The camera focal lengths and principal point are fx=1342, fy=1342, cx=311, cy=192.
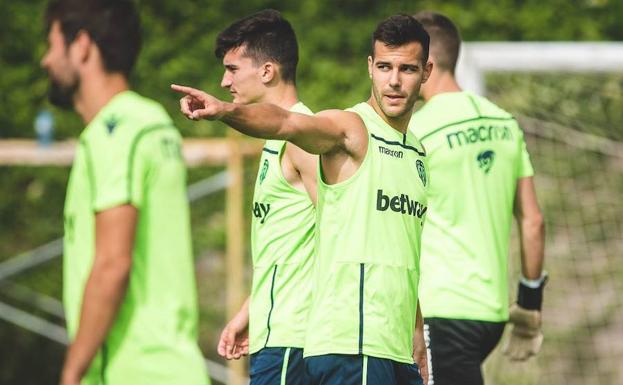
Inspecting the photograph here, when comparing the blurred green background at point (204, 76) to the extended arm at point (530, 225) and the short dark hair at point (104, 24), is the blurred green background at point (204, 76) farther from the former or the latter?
the short dark hair at point (104, 24)

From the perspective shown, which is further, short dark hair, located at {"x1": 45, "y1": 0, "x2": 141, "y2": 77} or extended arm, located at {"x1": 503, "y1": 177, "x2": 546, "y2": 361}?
extended arm, located at {"x1": 503, "y1": 177, "x2": 546, "y2": 361}

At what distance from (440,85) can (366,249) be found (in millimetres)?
1734

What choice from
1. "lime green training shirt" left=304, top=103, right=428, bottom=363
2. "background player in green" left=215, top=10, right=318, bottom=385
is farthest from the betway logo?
"background player in green" left=215, top=10, right=318, bottom=385

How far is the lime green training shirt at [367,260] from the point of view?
438 cm

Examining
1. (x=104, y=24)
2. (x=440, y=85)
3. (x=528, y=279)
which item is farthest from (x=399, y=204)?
(x=528, y=279)

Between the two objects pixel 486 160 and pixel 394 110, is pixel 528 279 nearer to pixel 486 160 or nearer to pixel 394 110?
pixel 486 160

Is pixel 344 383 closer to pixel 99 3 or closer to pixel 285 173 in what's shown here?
pixel 285 173

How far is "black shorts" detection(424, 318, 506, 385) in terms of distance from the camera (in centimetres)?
568

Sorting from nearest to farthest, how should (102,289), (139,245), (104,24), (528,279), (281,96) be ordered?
(102,289)
(139,245)
(104,24)
(281,96)
(528,279)

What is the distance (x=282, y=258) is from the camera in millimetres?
4988

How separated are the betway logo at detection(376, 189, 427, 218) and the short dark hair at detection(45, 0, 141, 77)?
36.5 inches

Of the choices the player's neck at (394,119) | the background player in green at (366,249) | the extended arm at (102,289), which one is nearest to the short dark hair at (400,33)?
the background player in green at (366,249)

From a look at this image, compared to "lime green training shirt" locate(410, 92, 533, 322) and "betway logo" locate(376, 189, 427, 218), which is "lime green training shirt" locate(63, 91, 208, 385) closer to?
"betway logo" locate(376, 189, 427, 218)

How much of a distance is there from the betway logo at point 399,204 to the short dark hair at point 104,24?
927mm
